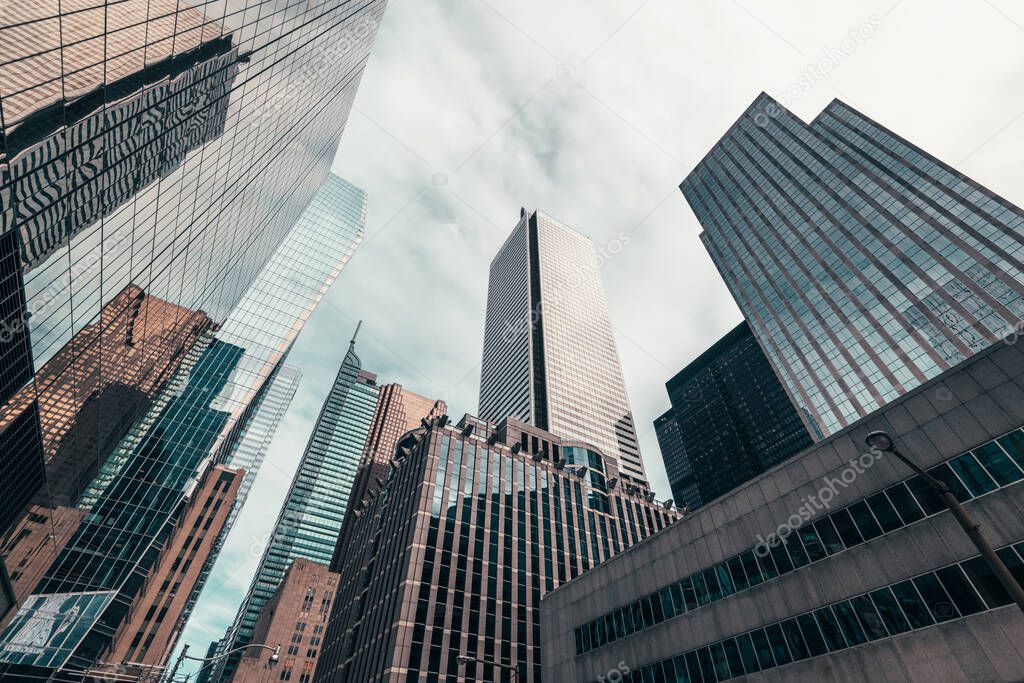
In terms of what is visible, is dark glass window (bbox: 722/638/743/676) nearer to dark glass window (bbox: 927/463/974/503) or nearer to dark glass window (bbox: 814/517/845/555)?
Result: dark glass window (bbox: 814/517/845/555)

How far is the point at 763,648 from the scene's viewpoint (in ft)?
74.2

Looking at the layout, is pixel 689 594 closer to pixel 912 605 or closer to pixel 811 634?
pixel 811 634

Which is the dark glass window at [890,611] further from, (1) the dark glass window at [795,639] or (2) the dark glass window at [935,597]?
(1) the dark glass window at [795,639]

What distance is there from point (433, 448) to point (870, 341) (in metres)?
74.8

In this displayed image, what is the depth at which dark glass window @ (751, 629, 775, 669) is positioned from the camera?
22.1 metres

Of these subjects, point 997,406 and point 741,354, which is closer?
point 997,406

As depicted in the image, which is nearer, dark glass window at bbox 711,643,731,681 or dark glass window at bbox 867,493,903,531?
dark glass window at bbox 867,493,903,531

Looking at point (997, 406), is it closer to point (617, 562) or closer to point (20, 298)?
point (617, 562)

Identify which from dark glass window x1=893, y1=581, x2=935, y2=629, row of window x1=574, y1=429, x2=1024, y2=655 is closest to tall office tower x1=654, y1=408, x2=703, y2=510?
row of window x1=574, y1=429, x2=1024, y2=655

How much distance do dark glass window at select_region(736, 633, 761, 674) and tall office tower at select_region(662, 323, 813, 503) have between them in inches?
5484

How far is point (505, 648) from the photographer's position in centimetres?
5656

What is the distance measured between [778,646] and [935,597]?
23.0 feet

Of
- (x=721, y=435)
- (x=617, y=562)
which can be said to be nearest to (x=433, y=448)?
(x=617, y=562)

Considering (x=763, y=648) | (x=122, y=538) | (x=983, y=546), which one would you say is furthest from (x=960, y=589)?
(x=122, y=538)
